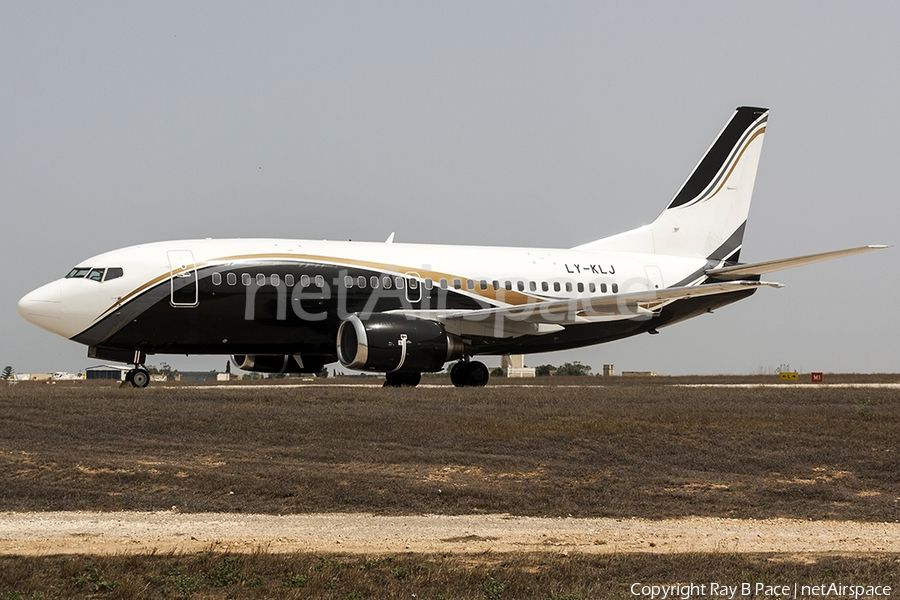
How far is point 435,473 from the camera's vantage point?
17.8 metres

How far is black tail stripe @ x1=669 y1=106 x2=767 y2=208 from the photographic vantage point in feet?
133

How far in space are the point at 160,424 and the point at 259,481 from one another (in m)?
6.03

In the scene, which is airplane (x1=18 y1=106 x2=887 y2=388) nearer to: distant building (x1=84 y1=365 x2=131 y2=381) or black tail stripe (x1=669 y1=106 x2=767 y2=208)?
black tail stripe (x1=669 y1=106 x2=767 y2=208)

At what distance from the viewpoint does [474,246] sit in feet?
115

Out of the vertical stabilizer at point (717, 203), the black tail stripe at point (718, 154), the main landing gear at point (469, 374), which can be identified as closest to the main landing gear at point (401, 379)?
the main landing gear at point (469, 374)

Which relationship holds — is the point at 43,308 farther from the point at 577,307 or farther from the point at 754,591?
the point at 754,591

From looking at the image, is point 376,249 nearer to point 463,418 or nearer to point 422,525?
point 463,418

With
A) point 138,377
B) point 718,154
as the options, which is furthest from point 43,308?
point 718,154

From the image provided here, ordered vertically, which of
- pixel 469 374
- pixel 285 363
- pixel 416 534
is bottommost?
pixel 416 534

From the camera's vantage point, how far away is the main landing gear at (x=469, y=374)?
110 ft

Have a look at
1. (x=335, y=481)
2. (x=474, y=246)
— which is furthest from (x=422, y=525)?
(x=474, y=246)

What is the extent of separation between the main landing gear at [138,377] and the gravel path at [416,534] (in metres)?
16.4

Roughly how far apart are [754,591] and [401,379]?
2390 cm

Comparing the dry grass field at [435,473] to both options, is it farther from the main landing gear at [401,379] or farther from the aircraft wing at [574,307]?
the main landing gear at [401,379]
